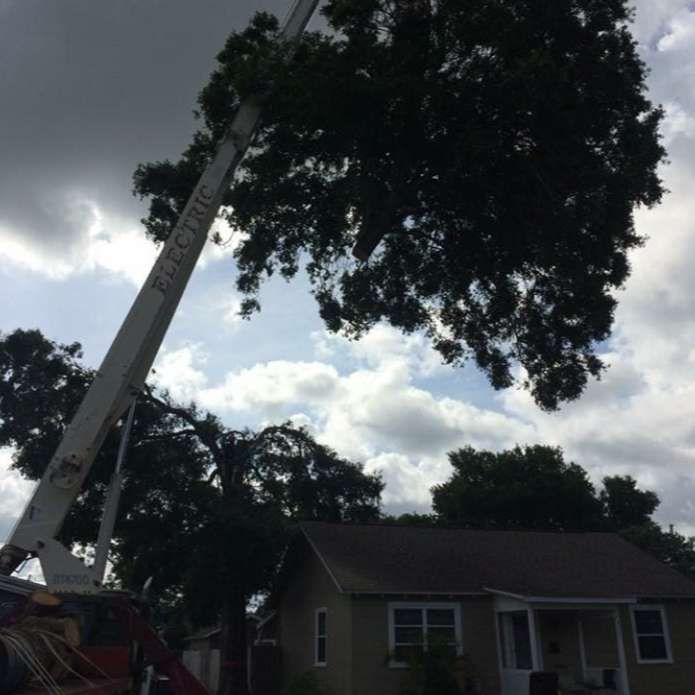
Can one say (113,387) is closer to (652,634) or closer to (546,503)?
(652,634)

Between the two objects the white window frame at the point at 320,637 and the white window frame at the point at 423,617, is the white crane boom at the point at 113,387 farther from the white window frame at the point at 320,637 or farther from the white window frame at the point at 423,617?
the white window frame at the point at 320,637

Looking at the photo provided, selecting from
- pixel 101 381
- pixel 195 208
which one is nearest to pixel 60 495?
pixel 101 381

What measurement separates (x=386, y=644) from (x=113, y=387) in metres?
11.7

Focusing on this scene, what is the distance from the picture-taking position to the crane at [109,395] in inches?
330

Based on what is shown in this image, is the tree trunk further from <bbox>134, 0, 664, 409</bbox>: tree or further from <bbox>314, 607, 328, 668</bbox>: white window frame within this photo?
<bbox>134, 0, 664, 409</bbox>: tree

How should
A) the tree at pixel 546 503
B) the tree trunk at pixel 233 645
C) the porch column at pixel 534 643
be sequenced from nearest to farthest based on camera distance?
the porch column at pixel 534 643 < the tree trunk at pixel 233 645 < the tree at pixel 546 503

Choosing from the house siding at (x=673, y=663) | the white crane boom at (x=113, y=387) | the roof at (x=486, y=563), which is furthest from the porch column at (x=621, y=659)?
the white crane boom at (x=113, y=387)

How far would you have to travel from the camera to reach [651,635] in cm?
1962

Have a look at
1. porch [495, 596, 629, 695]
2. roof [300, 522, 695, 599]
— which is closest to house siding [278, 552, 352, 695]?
roof [300, 522, 695, 599]

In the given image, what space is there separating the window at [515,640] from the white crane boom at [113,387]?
13.1 meters

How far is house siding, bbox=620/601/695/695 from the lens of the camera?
1903 centimetres

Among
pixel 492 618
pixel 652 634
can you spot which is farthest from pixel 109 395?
pixel 652 634

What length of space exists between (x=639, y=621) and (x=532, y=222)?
11.5 metres

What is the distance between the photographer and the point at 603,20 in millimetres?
15672
